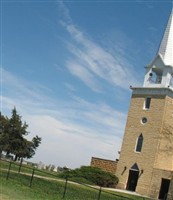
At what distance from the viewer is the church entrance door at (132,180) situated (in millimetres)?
45688

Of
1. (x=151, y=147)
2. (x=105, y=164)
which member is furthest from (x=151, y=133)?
(x=105, y=164)

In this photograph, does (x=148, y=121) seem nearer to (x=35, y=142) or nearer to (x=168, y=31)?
(x=168, y=31)

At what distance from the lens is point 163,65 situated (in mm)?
46688

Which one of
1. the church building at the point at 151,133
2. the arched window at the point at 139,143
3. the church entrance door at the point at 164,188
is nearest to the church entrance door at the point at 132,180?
the church building at the point at 151,133

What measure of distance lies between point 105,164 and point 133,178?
14.1 feet

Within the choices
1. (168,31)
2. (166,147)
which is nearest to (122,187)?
(166,147)

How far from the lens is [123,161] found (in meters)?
47.0

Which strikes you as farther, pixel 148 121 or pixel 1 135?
pixel 1 135

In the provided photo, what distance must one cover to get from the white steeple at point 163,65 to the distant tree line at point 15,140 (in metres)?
18.4

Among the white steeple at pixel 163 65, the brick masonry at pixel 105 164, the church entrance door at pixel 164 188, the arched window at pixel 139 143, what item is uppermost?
the white steeple at pixel 163 65

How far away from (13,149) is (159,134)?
69.6ft

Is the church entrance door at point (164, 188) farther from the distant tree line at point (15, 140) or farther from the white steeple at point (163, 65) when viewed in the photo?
the distant tree line at point (15, 140)

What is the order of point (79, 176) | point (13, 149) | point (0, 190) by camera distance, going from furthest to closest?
point (13, 149)
point (79, 176)
point (0, 190)

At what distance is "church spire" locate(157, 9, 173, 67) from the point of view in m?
47.2
